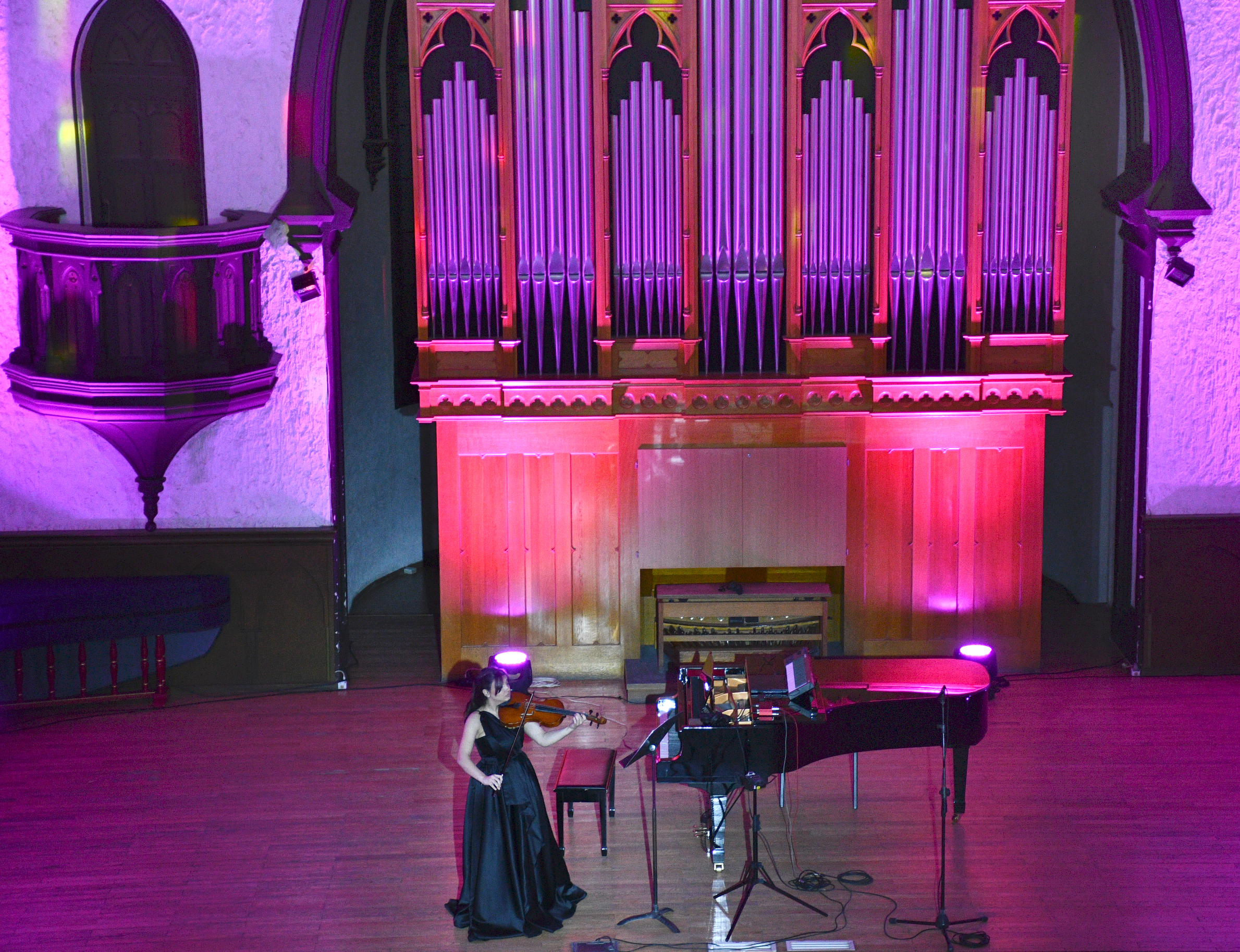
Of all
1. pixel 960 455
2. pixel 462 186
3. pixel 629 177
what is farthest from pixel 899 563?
pixel 462 186

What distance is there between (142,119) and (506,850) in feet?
20.3

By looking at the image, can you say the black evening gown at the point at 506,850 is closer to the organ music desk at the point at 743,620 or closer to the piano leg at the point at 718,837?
the piano leg at the point at 718,837

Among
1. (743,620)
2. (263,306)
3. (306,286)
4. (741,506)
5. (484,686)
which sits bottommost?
(743,620)

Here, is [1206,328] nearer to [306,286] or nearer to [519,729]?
[519,729]

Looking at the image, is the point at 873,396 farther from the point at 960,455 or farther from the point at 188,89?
the point at 188,89

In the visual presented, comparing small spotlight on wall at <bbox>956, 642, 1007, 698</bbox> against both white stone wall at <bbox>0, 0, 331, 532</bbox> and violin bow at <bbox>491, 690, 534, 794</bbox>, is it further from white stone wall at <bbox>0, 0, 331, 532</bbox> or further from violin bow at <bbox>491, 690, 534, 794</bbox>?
white stone wall at <bbox>0, 0, 331, 532</bbox>

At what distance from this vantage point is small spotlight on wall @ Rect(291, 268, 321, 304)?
10.6 metres

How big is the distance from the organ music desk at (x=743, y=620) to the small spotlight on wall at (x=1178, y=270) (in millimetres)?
3357

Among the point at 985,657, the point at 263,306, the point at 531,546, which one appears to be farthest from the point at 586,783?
the point at 263,306

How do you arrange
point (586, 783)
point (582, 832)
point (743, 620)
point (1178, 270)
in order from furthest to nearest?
point (743, 620), point (1178, 270), point (582, 832), point (586, 783)

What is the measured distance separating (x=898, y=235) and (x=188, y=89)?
5170 millimetres

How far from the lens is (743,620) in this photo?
10789 mm

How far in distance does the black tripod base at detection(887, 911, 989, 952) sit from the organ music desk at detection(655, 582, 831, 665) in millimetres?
3331

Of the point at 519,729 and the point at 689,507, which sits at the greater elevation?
the point at 689,507
